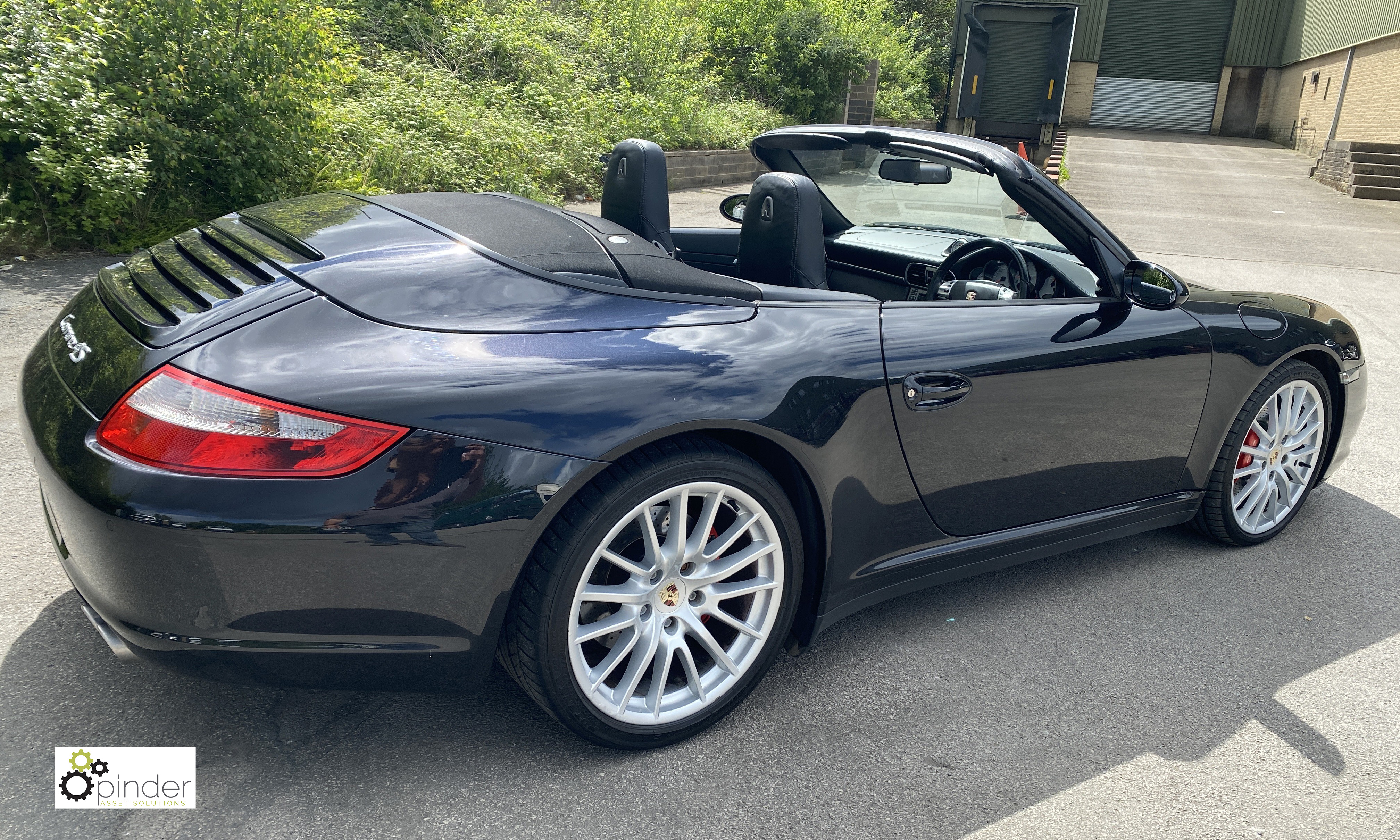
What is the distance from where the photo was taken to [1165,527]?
3.75 metres

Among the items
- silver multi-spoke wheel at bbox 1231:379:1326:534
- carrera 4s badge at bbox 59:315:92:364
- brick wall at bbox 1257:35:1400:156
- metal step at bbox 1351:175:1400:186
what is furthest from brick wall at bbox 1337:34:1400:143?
carrera 4s badge at bbox 59:315:92:364

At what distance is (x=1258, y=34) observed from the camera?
32875 millimetres

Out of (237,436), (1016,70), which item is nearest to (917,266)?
(237,436)

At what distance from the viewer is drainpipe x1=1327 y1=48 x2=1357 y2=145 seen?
79.7 feet

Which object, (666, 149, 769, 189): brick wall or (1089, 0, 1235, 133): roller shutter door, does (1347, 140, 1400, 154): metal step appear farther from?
(1089, 0, 1235, 133): roller shutter door

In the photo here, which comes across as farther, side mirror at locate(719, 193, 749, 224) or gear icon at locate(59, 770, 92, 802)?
side mirror at locate(719, 193, 749, 224)

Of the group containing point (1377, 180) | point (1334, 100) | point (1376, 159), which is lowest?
point (1377, 180)

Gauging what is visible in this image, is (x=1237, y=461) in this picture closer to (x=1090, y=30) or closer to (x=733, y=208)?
(x=733, y=208)

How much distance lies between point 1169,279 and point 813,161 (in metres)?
1.39

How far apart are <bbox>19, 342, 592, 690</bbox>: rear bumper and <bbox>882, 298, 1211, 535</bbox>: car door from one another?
104 cm

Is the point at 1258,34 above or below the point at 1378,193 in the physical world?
above

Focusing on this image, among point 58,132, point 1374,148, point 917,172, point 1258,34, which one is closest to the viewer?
point 917,172

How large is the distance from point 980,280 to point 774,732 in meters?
1.71

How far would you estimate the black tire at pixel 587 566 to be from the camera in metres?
2.00
